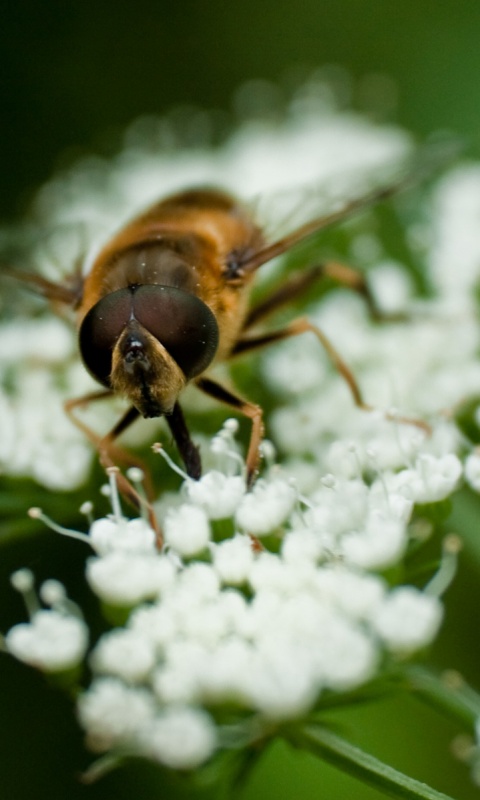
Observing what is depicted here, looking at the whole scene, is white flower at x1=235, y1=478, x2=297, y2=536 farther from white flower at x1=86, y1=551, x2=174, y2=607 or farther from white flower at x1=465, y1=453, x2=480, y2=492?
white flower at x1=465, y1=453, x2=480, y2=492

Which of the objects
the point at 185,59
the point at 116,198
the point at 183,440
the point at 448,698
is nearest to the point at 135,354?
the point at 183,440

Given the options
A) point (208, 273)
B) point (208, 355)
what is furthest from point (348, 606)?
point (208, 273)

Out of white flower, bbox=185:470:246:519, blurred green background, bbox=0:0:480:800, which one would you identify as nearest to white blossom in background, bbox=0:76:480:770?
white flower, bbox=185:470:246:519

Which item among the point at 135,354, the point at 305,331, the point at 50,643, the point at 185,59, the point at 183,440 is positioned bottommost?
the point at 50,643

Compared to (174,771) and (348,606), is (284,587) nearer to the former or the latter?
(348,606)

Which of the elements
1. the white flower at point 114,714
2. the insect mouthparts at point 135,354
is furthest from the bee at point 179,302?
the white flower at point 114,714

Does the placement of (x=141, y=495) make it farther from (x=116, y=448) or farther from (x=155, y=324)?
(x=155, y=324)
